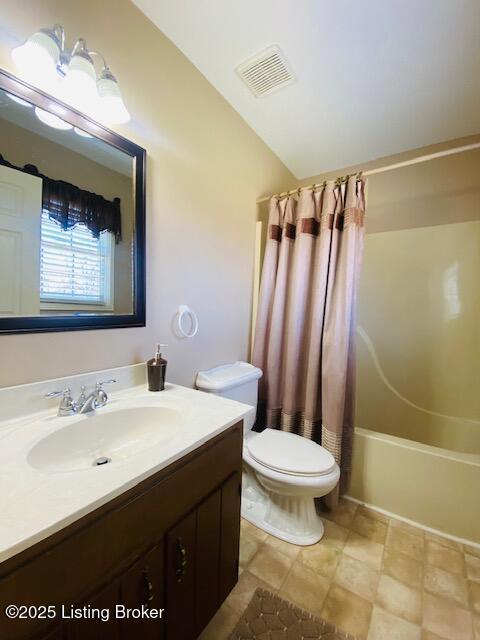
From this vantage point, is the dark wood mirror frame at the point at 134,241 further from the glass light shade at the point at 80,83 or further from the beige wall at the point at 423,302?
the beige wall at the point at 423,302

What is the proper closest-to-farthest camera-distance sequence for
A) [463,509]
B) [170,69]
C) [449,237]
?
[170,69] < [463,509] < [449,237]

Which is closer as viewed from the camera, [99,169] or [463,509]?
[99,169]

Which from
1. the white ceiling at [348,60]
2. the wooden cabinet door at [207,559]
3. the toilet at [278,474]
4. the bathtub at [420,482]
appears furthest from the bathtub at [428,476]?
the white ceiling at [348,60]

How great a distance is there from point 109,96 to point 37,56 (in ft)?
0.66

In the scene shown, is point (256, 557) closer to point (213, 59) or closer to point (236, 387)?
point (236, 387)

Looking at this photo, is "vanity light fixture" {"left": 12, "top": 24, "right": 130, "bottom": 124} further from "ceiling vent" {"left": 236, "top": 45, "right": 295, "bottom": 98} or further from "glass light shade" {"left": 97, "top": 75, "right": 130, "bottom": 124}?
"ceiling vent" {"left": 236, "top": 45, "right": 295, "bottom": 98}

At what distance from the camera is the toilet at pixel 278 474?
49.1 inches

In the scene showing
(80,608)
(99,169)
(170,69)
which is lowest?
(80,608)

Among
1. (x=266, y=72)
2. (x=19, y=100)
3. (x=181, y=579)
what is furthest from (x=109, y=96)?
(x=181, y=579)

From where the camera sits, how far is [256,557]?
1277mm

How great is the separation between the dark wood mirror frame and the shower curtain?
90cm

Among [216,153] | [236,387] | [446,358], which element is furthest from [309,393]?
[216,153]

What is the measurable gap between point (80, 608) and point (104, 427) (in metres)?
0.46

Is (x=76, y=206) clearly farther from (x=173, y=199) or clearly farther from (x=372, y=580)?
(x=372, y=580)
